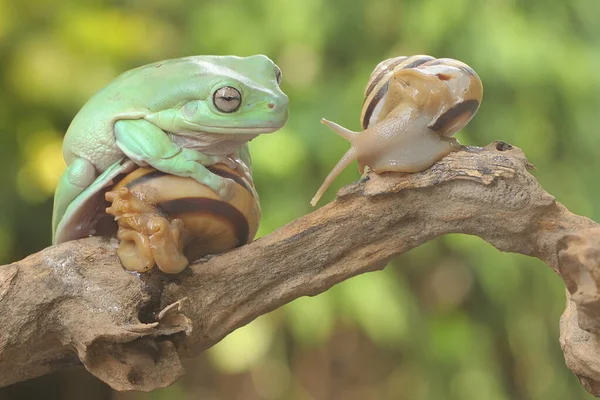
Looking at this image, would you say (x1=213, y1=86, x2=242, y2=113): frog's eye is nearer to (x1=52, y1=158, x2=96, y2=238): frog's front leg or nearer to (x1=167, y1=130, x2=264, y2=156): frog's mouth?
(x1=167, y1=130, x2=264, y2=156): frog's mouth

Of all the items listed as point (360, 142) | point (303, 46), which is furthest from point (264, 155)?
point (360, 142)

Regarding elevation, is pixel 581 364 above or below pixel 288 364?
above

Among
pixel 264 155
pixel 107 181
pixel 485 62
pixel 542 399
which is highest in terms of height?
pixel 107 181

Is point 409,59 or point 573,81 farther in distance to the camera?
point 573,81

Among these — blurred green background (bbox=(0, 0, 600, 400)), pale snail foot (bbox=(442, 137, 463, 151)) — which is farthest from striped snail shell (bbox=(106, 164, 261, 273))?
blurred green background (bbox=(0, 0, 600, 400))

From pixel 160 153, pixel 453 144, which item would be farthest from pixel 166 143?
pixel 453 144

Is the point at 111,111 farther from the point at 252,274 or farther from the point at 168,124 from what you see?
the point at 252,274

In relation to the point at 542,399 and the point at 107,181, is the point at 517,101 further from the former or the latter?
the point at 107,181
